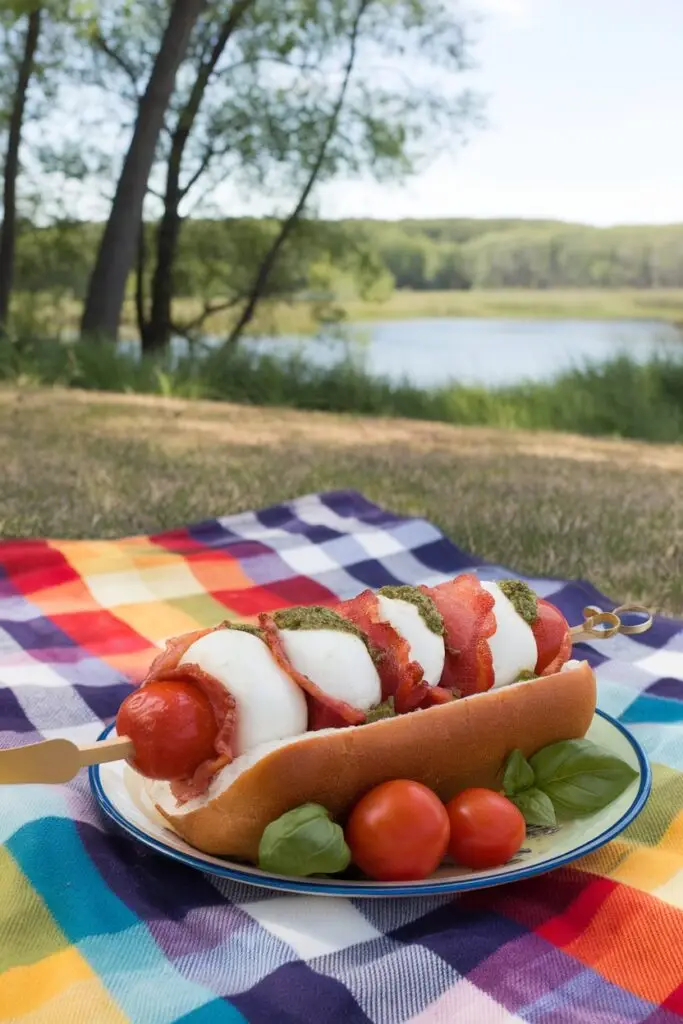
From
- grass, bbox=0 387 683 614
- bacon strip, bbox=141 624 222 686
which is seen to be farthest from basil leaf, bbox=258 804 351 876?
grass, bbox=0 387 683 614

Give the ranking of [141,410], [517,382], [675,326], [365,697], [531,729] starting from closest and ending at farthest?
[365,697] → [531,729] → [141,410] → [517,382] → [675,326]

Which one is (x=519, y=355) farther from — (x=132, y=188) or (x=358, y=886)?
(x=358, y=886)

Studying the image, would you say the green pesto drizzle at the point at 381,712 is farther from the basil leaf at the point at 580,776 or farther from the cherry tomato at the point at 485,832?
the basil leaf at the point at 580,776

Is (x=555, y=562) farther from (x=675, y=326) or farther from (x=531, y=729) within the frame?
(x=675, y=326)

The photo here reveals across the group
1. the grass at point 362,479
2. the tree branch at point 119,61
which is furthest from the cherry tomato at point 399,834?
the tree branch at point 119,61

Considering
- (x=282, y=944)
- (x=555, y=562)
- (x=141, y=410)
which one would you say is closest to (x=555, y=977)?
(x=282, y=944)
